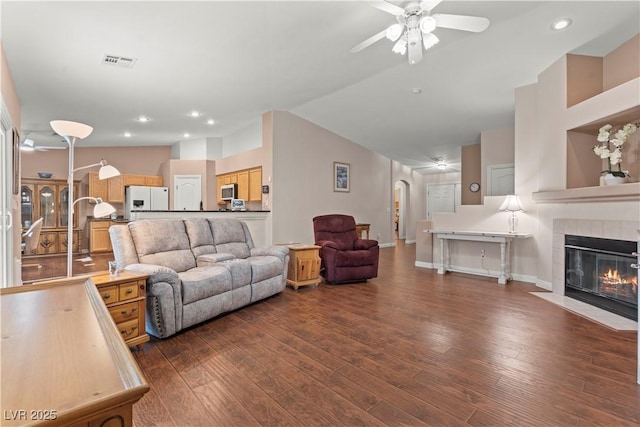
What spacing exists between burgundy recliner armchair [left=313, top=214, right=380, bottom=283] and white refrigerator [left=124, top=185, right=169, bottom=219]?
4.76 m

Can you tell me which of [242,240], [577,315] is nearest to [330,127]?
[242,240]

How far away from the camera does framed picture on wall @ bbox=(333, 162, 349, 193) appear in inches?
289

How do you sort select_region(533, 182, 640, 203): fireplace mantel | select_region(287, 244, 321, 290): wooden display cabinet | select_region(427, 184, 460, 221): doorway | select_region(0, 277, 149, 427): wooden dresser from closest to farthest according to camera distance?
select_region(0, 277, 149, 427): wooden dresser, select_region(533, 182, 640, 203): fireplace mantel, select_region(287, 244, 321, 290): wooden display cabinet, select_region(427, 184, 460, 221): doorway

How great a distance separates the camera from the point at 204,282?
113 inches

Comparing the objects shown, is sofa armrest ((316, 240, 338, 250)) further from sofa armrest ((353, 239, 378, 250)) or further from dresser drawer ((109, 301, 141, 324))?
dresser drawer ((109, 301, 141, 324))

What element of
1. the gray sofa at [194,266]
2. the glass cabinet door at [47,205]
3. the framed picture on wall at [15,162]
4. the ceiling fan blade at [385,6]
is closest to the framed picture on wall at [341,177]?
the gray sofa at [194,266]

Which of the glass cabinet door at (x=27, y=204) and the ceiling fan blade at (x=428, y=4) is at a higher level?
the ceiling fan blade at (x=428, y=4)

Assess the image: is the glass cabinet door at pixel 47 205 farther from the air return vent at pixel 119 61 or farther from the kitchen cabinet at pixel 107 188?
the air return vent at pixel 119 61

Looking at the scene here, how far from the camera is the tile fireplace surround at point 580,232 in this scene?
3184 mm

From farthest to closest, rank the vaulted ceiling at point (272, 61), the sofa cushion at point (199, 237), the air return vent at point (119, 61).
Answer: the sofa cushion at point (199, 237) < the air return vent at point (119, 61) < the vaulted ceiling at point (272, 61)

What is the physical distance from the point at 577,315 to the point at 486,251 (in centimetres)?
201

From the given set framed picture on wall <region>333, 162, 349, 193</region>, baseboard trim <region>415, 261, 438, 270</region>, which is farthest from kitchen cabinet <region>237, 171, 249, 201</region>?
baseboard trim <region>415, 261, 438, 270</region>

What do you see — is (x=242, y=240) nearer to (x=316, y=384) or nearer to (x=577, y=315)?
(x=316, y=384)

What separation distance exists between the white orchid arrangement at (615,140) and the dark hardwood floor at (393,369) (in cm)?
178
